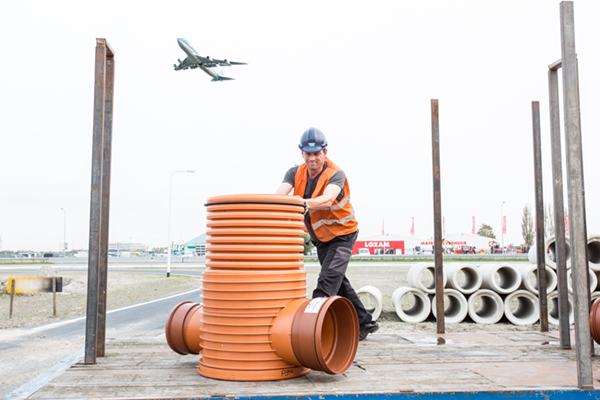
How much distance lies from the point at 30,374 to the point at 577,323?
5012 millimetres

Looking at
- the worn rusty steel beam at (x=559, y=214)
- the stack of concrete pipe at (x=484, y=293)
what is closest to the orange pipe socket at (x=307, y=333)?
the worn rusty steel beam at (x=559, y=214)

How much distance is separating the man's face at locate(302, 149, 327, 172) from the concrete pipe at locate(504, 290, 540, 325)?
215 inches

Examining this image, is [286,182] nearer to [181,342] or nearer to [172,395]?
[181,342]

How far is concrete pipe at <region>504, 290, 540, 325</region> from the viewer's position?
314 inches

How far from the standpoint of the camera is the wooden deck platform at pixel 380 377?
2.44m

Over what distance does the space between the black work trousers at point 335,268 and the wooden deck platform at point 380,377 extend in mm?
514

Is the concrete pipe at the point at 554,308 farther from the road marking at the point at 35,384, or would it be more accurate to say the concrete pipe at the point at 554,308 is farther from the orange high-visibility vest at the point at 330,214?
the road marking at the point at 35,384

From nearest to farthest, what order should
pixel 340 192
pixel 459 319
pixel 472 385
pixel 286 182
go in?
pixel 472 385 < pixel 340 192 < pixel 286 182 < pixel 459 319

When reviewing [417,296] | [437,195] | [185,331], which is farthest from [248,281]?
[417,296]

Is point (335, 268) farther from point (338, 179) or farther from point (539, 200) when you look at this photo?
point (539, 200)

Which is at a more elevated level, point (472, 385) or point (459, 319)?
point (472, 385)

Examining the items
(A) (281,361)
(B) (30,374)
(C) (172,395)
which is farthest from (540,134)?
(B) (30,374)

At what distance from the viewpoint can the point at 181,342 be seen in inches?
136

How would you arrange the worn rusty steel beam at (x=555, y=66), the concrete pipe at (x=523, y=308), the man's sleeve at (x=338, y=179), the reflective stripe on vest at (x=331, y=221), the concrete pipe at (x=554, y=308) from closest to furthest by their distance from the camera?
the man's sleeve at (x=338, y=179)
the reflective stripe on vest at (x=331, y=221)
the worn rusty steel beam at (x=555, y=66)
the concrete pipe at (x=554, y=308)
the concrete pipe at (x=523, y=308)
